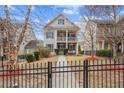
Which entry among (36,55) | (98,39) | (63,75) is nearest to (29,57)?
(36,55)

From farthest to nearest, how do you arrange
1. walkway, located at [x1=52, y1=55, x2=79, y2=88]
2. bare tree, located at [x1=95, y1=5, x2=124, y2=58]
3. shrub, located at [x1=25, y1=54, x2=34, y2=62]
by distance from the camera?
1. bare tree, located at [x1=95, y1=5, x2=124, y2=58]
2. shrub, located at [x1=25, y1=54, x2=34, y2=62]
3. walkway, located at [x1=52, y1=55, x2=79, y2=88]

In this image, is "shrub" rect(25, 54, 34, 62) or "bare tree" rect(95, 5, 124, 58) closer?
"shrub" rect(25, 54, 34, 62)

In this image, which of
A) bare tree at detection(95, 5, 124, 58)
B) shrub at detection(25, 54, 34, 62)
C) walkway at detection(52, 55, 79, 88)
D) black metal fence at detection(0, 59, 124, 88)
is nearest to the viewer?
black metal fence at detection(0, 59, 124, 88)

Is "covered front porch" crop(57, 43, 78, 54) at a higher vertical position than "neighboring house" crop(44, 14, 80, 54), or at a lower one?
lower

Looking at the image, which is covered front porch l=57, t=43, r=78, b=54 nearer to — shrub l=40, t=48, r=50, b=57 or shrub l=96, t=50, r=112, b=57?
shrub l=40, t=48, r=50, b=57

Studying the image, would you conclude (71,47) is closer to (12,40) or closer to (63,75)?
(63,75)

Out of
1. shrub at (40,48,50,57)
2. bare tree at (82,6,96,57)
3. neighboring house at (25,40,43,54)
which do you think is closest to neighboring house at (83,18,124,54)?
bare tree at (82,6,96,57)

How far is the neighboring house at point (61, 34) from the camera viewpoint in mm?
4527

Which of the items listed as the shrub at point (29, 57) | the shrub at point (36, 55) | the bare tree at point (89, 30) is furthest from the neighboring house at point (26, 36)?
the bare tree at point (89, 30)

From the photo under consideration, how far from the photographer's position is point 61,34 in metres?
4.76

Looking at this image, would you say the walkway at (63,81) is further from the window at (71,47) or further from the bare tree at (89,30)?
the bare tree at (89,30)

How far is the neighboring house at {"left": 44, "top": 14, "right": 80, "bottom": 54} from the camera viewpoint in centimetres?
453
